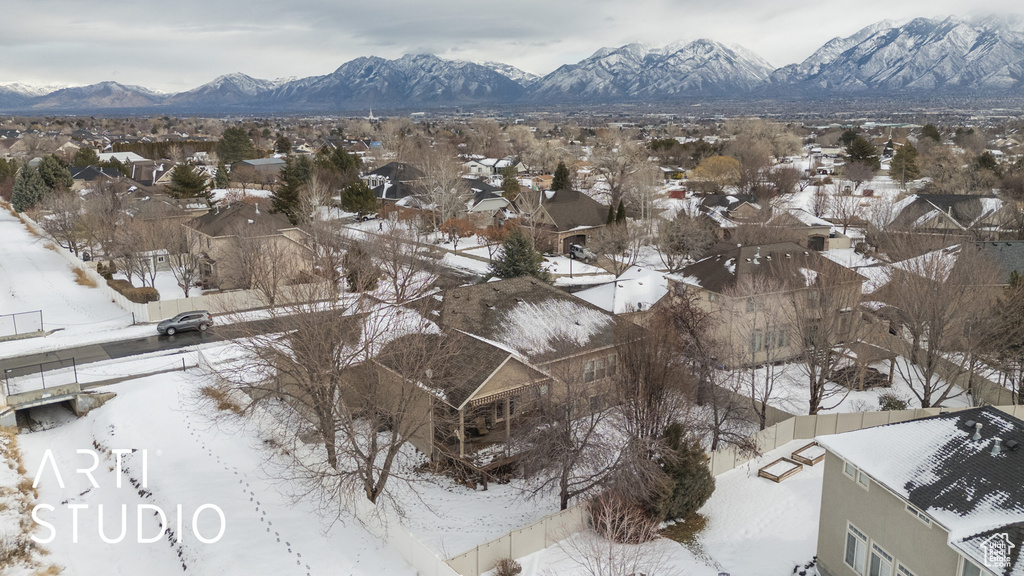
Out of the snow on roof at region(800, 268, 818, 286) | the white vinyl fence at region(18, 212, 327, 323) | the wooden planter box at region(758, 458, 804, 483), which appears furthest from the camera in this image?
the white vinyl fence at region(18, 212, 327, 323)

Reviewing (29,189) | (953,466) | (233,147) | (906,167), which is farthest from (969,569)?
(233,147)

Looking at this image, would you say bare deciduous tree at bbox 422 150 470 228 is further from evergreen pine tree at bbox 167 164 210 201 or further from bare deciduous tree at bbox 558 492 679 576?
bare deciduous tree at bbox 558 492 679 576

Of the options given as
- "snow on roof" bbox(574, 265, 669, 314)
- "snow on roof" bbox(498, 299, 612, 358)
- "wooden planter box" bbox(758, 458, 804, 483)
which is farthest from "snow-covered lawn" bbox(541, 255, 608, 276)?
"wooden planter box" bbox(758, 458, 804, 483)

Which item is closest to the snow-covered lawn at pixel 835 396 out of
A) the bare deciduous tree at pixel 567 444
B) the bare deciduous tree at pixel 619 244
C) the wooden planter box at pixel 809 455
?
the wooden planter box at pixel 809 455

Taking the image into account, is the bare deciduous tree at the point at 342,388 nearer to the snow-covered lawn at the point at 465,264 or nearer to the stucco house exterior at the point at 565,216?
the snow-covered lawn at the point at 465,264

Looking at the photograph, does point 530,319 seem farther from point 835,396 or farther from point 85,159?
point 85,159

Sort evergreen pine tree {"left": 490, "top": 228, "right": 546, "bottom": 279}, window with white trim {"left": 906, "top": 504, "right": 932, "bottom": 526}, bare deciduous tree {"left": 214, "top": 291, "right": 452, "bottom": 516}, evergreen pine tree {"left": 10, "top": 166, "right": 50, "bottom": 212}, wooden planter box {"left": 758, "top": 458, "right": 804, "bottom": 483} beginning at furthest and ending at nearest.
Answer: evergreen pine tree {"left": 10, "top": 166, "right": 50, "bottom": 212}, evergreen pine tree {"left": 490, "top": 228, "right": 546, "bottom": 279}, wooden planter box {"left": 758, "top": 458, "right": 804, "bottom": 483}, bare deciduous tree {"left": 214, "top": 291, "right": 452, "bottom": 516}, window with white trim {"left": 906, "top": 504, "right": 932, "bottom": 526}
